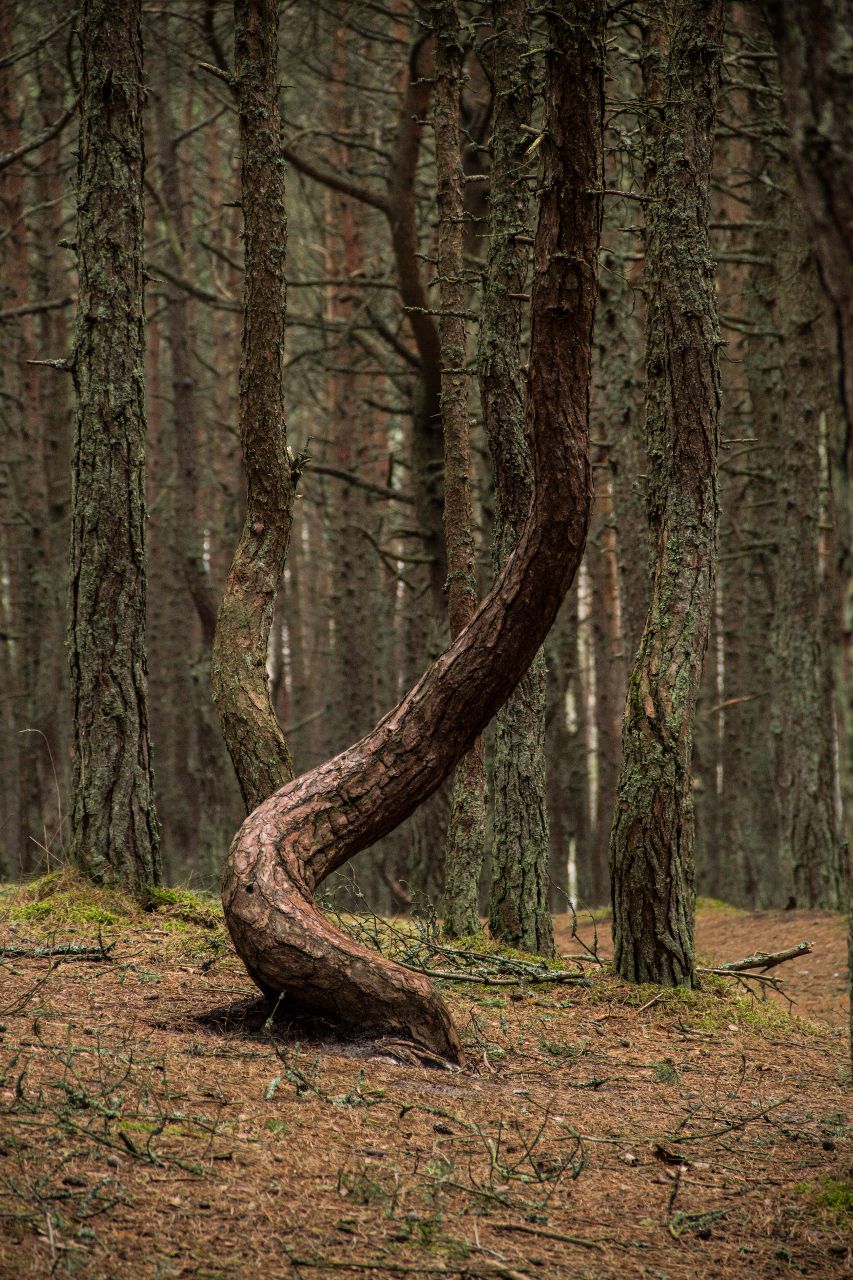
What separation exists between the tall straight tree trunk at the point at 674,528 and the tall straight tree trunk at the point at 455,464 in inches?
56.5

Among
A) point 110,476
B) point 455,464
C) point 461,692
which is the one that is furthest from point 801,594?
point 461,692

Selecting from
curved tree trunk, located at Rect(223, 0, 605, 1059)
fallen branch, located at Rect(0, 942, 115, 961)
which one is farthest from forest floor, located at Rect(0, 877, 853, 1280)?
curved tree trunk, located at Rect(223, 0, 605, 1059)

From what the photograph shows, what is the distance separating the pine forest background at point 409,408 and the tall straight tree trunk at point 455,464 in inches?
10.9

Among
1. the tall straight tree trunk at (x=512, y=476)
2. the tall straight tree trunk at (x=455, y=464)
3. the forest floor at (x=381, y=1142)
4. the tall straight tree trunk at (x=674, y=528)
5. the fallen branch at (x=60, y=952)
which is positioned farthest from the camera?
the tall straight tree trunk at (x=455, y=464)

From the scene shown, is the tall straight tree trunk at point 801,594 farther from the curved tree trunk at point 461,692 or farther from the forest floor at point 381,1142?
the curved tree trunk at point 461,692

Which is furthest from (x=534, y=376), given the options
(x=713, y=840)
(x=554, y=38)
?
(x=713, y=840)

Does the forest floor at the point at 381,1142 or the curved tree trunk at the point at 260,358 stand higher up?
the curved tree trunk at the point at 260,358

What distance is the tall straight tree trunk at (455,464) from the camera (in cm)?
819

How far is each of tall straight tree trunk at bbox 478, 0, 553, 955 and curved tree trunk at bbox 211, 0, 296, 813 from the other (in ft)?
5.15

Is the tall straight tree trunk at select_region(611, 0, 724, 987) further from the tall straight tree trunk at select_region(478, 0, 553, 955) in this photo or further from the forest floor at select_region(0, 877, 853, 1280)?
the tall straight tree trunk at select_region(478, 0, 553, 955)

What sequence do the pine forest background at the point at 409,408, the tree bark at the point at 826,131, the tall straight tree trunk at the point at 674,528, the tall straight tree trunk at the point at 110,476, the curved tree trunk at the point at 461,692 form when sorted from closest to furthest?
the tree bark at the point at 826,131 < the curved tree trunk at the point at 461,692 < the tall straight tree trunk at the point at 674,528 < the tall straight tree trunk at the point at 110,476 < the pine forest background at the point at 409,408

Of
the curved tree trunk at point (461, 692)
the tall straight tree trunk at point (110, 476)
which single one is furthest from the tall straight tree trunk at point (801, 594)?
the curved tree trunk at point (461, 692)

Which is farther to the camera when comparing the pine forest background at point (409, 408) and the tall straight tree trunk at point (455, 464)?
the pine forest background at point (409, 408)

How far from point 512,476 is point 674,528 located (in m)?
1.49
